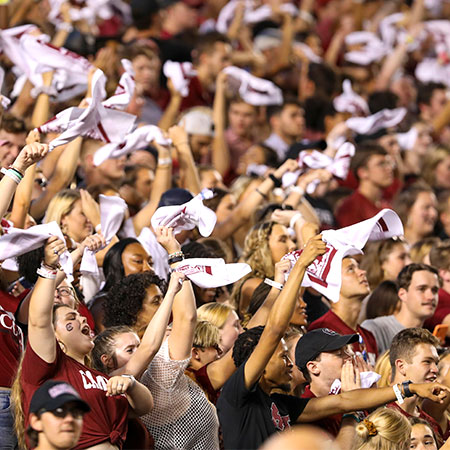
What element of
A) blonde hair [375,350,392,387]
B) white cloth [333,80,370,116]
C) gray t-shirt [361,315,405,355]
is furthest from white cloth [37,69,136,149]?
white cloth [333,80,370,116]

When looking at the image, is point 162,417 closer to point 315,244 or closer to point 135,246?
point 315,244

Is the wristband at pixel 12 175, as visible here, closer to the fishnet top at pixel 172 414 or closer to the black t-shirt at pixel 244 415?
the fishnet top at pixel 172 414

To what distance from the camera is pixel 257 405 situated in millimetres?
5316

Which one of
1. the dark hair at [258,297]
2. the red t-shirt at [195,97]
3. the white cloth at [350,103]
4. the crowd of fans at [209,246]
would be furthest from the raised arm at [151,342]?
the white cloth at [350,103]

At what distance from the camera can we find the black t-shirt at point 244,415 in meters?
5.23

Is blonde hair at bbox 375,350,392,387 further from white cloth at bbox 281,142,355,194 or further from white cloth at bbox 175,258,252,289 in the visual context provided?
white cloth at bbox 281,142,355,194

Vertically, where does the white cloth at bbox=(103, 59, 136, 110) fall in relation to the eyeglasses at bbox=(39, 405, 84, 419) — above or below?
below

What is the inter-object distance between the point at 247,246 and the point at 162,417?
234 centimetres

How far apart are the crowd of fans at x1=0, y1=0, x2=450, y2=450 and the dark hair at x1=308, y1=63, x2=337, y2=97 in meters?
0.03

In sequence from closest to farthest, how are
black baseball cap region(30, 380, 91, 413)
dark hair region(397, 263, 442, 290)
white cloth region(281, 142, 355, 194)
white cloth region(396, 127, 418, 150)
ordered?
black baseball cap region(30, 380, 91, 413) < dark hair region(397, 263, 442, 290) < white cloth region(281, 142, 355, 194) < white cloth region(396, 127, 418, 150)

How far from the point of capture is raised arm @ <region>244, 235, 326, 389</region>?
17.1 feet

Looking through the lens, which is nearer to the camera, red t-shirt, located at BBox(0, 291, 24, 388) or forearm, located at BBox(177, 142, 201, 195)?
red t-shirt, located at BBox(0, 291, 24, 388)

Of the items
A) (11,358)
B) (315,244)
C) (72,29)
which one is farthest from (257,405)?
(72,29)

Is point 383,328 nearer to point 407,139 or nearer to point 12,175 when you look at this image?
point 12,175
